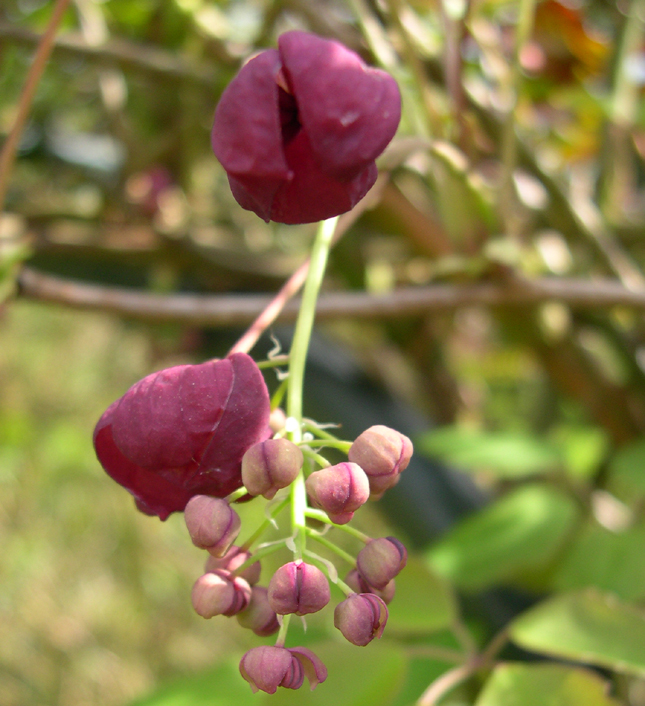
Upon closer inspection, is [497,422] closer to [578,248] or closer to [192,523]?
[578,248]

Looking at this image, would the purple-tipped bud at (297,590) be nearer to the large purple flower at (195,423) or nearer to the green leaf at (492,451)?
the large purple flower at (195,423)

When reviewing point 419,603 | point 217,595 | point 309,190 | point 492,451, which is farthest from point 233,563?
point 492,451

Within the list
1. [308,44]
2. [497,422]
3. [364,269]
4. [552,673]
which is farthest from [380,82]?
[497,422]

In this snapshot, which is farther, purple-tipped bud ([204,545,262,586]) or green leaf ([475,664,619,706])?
green leaf ([475,664,619,706])

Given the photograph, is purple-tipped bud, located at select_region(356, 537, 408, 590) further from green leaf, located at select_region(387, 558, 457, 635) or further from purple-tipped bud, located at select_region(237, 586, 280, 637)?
green leaf, located at select_region(387, 558, 457, 635)

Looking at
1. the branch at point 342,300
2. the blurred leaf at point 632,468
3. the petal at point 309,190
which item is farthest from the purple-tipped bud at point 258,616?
the blurred leaf at point 632,468

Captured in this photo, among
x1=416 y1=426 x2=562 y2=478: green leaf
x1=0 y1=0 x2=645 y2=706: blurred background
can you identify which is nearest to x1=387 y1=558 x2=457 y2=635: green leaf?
Result: x1=0 y1=0 x2=645 y2=706: blurred background
